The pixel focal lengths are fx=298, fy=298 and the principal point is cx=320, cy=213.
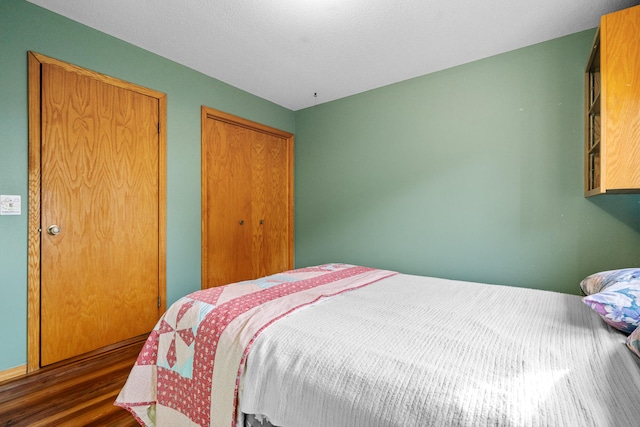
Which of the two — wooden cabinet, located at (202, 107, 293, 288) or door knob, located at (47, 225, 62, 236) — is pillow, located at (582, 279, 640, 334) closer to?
wooden cabinet, located at (202, 107, 293, 288)

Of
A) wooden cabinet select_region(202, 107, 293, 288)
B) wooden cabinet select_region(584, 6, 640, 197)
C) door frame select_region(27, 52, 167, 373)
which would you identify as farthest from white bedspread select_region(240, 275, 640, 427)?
wooden cabinet select_region(202, 107, 293, 288)

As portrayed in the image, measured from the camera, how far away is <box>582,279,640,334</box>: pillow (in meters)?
1.01

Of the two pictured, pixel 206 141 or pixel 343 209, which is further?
pixel 343 209

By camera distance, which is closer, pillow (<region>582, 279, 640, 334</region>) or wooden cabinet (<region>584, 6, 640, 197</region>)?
pillow (<region>582, 279, 640, 334</region>)

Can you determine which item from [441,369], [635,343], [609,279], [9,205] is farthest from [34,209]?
[609,279]

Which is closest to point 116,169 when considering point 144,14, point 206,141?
point 206,141

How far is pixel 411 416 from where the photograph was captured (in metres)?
0.75

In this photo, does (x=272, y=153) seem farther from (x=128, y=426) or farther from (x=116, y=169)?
(x=128, y=426)

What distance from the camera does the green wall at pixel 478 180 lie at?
2.16 m

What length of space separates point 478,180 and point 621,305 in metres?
1.62

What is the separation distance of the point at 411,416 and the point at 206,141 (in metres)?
2.78

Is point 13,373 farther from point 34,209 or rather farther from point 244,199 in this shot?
point 244,199

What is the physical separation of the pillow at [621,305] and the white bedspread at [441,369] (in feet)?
0.17

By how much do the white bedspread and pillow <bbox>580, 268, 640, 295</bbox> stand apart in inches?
6.6
